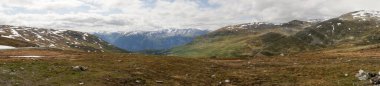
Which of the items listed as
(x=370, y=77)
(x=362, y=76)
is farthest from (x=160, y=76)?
(x=370, y=77)

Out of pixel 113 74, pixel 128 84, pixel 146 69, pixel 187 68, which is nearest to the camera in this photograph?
pixel 128 84

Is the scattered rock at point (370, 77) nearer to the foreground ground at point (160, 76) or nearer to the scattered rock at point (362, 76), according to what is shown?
the scattered rock at point (362, 76)

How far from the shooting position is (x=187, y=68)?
61.4 meters

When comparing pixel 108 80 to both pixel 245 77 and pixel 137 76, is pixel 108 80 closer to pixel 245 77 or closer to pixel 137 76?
pixel 137 76

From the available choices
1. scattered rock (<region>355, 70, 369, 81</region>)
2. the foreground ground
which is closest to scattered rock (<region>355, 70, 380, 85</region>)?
scattered rock (<region>355, 70, 369, 81</region>)

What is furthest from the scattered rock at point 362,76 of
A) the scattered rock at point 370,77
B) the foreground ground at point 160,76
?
the foreground ground at point 160,76

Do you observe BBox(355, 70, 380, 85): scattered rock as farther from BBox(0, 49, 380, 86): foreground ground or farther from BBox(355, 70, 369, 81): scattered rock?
BBox(0, 49, 380, 86): foreground ground

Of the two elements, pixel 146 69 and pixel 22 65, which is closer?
pixel 22 65

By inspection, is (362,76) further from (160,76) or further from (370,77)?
(160,76)

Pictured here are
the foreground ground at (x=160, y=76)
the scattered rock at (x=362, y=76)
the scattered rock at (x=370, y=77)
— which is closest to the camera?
the scattered rock at (x=370, y=77)

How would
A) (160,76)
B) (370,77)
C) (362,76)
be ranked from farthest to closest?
1. (160,76)
2. (362,76)
3. (370,77)

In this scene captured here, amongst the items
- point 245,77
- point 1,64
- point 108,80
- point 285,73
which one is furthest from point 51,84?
point 285,73

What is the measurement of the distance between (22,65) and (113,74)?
35.2ft

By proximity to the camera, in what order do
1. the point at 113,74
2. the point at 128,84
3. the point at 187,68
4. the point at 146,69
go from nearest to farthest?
the point at 128,84 → the point at 113,74 → the point at 146,69 → the point at 187,68
